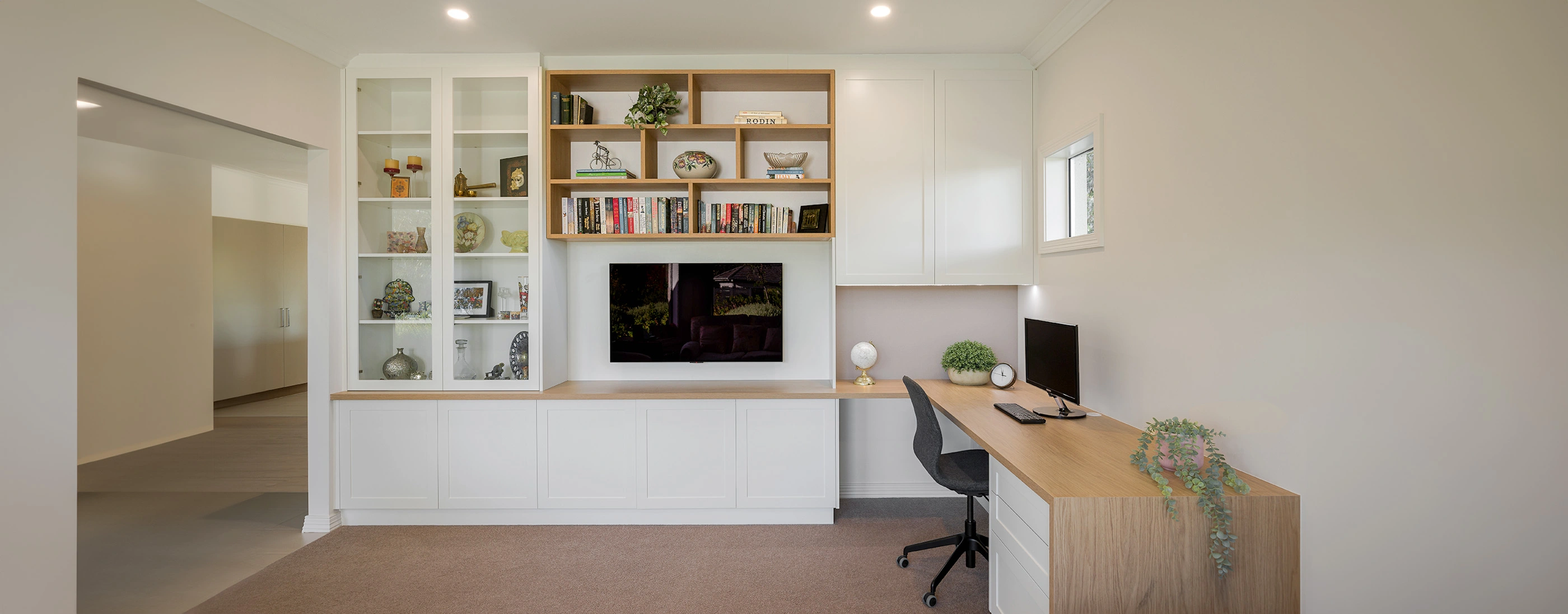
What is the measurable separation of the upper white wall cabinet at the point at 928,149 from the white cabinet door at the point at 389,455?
247 centimetres

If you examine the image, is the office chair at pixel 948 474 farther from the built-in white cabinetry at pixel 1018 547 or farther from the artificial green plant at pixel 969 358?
the artificial green plant at pixel 969 358

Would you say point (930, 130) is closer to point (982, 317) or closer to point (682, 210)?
point (982, 317)

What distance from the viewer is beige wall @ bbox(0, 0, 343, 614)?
1911 millimetres

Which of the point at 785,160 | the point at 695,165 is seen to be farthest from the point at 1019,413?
the point at 695,165

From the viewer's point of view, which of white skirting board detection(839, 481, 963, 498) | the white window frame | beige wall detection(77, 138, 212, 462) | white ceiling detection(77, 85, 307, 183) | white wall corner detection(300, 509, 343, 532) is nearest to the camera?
white ceiling detection(77, 85, 307, 183)

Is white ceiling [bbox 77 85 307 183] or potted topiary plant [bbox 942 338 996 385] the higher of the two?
white ceiling [bbox 77 85 307 183]

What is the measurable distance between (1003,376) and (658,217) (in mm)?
2067

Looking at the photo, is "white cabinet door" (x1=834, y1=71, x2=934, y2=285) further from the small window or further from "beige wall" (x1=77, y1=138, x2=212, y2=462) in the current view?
"beige wall" (x1=77, y1=138, x2=212, y2=462)

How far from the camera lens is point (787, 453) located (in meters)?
3.20

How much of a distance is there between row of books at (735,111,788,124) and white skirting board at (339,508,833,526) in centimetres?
212

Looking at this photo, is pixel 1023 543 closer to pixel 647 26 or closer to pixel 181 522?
pixel 647 26

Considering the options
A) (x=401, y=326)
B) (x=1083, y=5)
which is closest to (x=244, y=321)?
(x=401, y=326)

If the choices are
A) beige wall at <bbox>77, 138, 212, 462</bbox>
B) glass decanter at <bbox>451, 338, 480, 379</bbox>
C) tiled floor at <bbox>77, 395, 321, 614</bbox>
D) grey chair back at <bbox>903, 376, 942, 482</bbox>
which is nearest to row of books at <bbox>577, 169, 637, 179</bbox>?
glass decanter at <bbox>451, 338, 480, 379</bbox>

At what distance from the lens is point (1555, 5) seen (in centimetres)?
121
